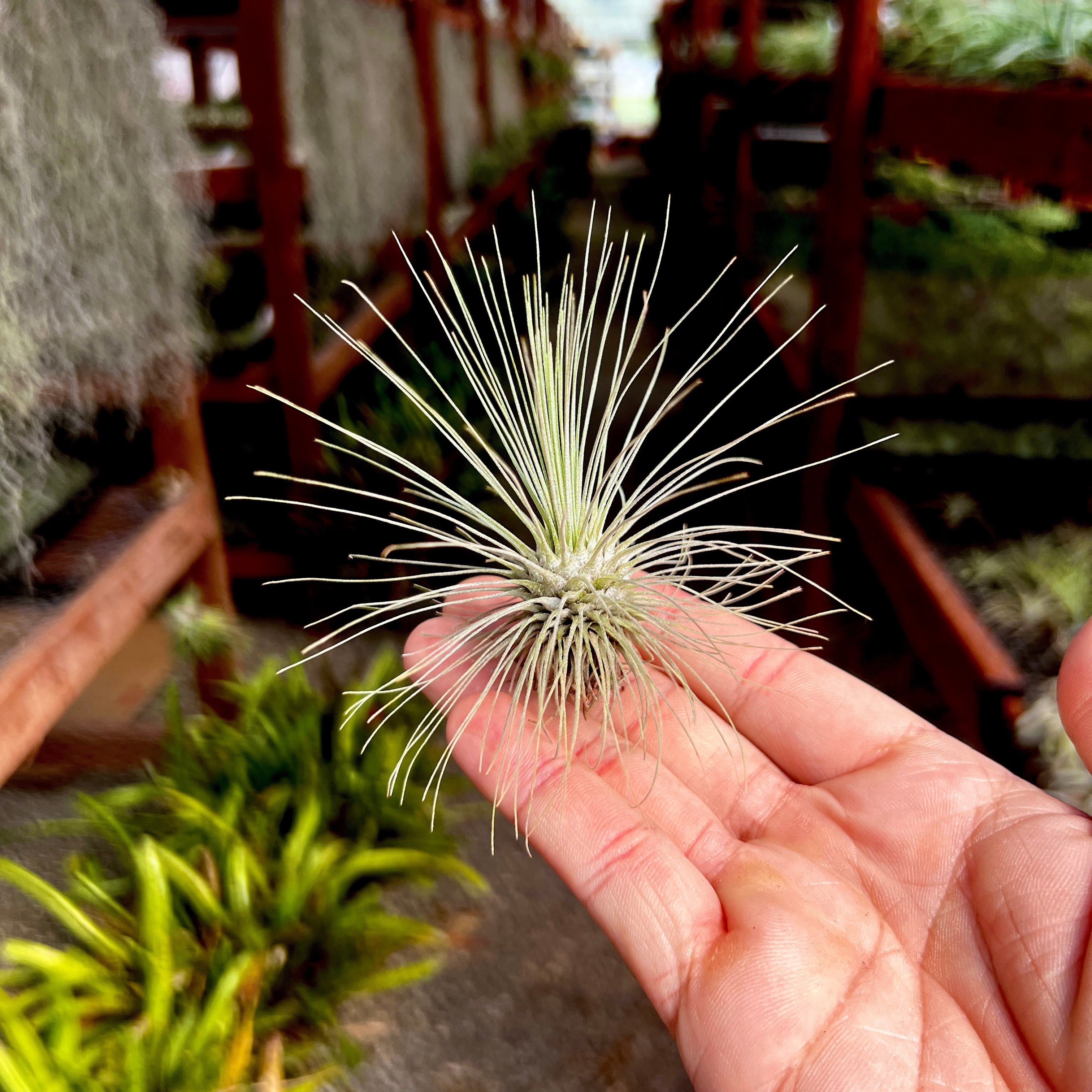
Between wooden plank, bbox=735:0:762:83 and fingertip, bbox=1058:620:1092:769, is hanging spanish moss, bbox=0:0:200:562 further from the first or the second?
wooden plank, bbox=735:0:762:83

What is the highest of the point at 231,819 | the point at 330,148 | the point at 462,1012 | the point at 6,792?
the point at 330,148

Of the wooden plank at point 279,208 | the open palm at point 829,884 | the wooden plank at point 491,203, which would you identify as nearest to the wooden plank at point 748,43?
the wooden plank at point 491,203

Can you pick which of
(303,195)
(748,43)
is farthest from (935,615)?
(748,43)

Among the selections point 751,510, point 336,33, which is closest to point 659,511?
point 751,510

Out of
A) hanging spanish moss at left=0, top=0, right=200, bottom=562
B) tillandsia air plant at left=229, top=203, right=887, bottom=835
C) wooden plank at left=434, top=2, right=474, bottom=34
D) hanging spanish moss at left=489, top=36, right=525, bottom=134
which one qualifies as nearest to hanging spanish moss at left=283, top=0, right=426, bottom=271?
wooden plank at left=434, top=2, right=474, bottom=34

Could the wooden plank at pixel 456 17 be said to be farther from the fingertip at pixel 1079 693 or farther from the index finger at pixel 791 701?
the fingertip at pixel 1079 693

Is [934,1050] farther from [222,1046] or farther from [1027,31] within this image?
[1027,31]

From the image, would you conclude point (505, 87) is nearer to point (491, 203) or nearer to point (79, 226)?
point (491, 203)

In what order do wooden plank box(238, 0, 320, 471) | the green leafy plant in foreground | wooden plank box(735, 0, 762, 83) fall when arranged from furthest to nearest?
1. wooden plank box(735, 0, 762, 83)
2. wooden plank box(238, 0, 320, 471)
3. the green leafy plant in foreground
